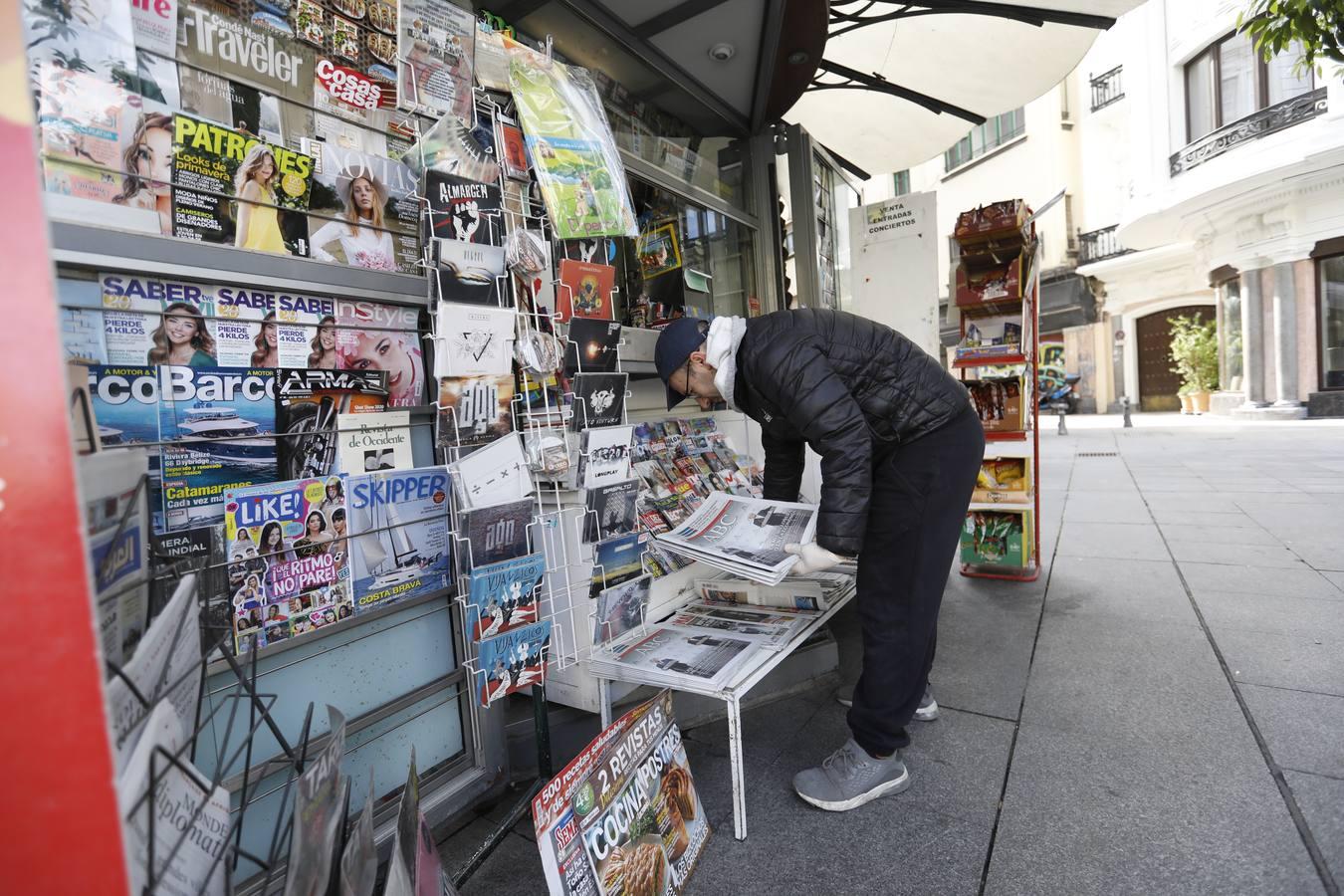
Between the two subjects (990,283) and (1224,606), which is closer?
(1224,606)

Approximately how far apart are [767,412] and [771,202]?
7.15ft

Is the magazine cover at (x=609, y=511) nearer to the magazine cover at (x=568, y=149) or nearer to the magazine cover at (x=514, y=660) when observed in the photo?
the magazine cover at (x=514, y=660)

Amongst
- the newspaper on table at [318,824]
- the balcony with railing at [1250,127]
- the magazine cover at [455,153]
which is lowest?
the newspaper on table at [318,824]

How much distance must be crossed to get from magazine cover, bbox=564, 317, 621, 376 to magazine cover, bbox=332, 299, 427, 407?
15.9 inches

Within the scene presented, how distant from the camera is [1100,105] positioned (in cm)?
1827

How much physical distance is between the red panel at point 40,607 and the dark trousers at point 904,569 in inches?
65.9

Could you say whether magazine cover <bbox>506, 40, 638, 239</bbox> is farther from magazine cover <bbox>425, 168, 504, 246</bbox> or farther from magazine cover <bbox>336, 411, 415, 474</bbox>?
magazine cover <bbox>336, 411, 415, 474</bbox>

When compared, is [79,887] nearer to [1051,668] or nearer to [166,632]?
[166,632]

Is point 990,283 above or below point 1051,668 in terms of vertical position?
above

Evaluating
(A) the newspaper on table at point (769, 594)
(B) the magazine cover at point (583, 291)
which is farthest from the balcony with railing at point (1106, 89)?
(B) the magazine cover at point (583, 291)

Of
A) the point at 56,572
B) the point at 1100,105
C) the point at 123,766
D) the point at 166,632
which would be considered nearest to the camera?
the point at 56,572

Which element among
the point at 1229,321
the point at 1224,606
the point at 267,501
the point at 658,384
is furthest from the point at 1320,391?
the point at 267,501

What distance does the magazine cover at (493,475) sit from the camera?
4.77 ft

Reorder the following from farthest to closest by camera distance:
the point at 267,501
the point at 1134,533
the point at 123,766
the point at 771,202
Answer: the point at 1134,533, the point at 771,202, the point at 267,501, the point at 123,766
